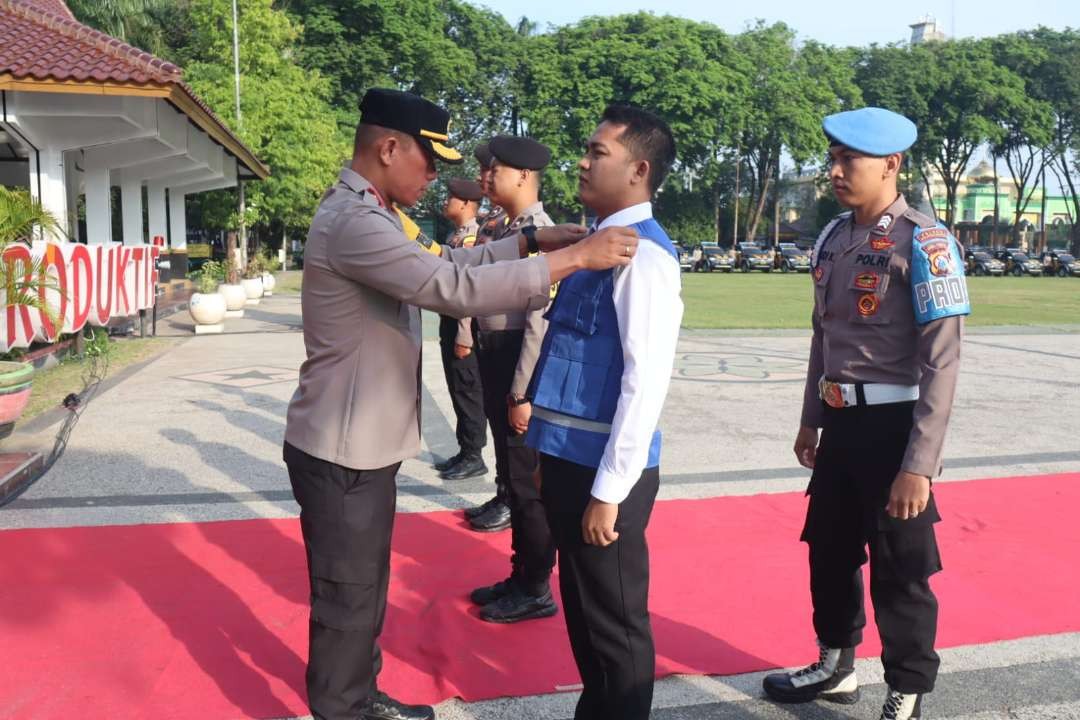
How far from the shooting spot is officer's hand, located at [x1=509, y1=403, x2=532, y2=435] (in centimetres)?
363

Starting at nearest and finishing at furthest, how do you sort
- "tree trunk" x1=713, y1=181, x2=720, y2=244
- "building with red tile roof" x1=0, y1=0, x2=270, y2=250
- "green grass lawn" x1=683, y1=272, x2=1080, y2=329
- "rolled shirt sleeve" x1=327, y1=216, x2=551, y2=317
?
1. "rolled shirt sleeve" x1=327, y1=216, x2=551, y2=317
2. "building with red tile roof" x1=0, y1=0, x2=270, y2=250
3. "green grass lawn" x1=683, y1=272, x2=1080, y2=329
4. "tree trunk" x1=713, y1=181, x2=720, y2=244

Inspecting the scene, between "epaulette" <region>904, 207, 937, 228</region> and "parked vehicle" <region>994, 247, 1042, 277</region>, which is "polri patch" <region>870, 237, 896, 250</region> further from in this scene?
"parked vehicle" <region>994, 247, 1042, 277</region>

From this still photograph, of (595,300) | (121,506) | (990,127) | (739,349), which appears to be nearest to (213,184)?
(739,349)

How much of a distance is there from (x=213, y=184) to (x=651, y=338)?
22.5 m

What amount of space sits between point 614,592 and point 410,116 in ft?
4.40

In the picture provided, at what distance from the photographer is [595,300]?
7.56 feet

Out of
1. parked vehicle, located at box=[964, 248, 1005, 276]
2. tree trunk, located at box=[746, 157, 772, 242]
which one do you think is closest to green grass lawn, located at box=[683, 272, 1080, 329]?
parked vehicle, located at box=[964, 248, 1005, 276]

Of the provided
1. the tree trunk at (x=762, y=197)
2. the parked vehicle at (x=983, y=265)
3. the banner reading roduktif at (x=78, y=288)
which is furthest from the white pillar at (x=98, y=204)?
the tree trunk at (x=762, y=197)

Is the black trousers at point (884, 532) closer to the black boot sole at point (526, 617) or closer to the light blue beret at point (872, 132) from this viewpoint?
the light blue beret at point (872, 132)

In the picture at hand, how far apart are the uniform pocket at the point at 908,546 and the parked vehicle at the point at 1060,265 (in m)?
42.3

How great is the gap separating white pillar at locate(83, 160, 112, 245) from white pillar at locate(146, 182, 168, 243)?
5411 mm

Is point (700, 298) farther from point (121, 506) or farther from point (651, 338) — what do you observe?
point (651, 338)

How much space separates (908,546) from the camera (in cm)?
268

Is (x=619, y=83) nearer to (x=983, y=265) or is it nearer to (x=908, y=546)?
(x=983, y=265)
